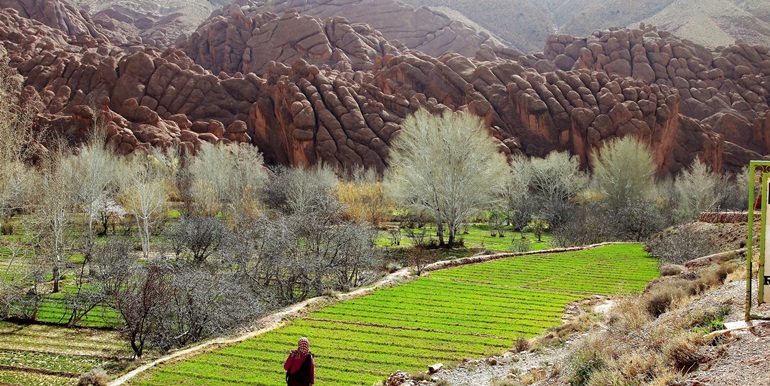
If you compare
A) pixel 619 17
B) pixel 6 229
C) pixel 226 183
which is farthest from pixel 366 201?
pixel 619 17

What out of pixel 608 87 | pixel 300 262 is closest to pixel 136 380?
pixel 300 262

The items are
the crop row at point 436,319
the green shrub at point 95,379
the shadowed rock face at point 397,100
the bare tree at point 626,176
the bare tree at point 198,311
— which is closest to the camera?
the green shrub at point 95,379

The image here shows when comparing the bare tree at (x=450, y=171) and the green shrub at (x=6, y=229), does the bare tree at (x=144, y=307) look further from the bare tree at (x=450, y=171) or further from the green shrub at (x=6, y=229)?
the green shrub at (x=6, y=229)

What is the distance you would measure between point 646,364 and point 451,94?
243 feet

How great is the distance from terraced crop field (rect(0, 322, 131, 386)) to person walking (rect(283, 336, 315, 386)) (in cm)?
845

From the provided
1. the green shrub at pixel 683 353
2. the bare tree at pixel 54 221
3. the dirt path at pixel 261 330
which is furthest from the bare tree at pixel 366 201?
the green shrub at pixel 683 353

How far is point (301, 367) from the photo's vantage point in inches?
341

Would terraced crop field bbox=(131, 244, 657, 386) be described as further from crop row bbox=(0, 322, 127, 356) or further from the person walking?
crop row bbox=(0, 322, 127, 356)

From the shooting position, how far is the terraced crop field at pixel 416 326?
12531 mm

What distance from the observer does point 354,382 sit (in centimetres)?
1181

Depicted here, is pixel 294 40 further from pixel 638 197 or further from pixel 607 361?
pixel 607 361

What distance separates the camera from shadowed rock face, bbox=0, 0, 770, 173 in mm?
70500

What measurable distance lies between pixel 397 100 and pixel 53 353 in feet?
203

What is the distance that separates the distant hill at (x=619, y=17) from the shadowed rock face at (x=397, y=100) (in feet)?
96.7
